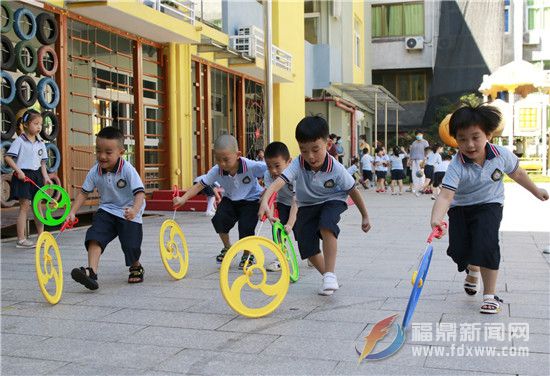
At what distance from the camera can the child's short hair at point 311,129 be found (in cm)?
511

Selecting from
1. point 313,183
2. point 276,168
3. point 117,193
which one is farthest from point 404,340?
point 117,193

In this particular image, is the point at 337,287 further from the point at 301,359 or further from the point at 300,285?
the point at 301,359

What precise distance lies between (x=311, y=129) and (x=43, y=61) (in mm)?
7152

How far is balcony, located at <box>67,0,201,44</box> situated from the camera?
11469 mm

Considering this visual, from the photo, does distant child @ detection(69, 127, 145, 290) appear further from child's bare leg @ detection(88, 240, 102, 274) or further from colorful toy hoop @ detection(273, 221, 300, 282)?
colorful toy hoop @ detection(273, 221, 300, 282)

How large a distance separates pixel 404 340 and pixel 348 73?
1093 inches

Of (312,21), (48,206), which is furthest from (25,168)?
(312,21)

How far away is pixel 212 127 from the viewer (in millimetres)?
17906

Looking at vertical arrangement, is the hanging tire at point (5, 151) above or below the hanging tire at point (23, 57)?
below

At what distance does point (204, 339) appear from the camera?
408 centimetres

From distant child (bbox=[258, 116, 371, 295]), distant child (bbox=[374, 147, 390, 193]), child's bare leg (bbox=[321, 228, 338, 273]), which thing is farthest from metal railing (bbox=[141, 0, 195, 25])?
child's bare leg (bbox=[321, 228, 338, 273])

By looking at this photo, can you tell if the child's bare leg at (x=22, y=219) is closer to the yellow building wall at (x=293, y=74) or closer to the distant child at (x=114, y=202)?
the distant child at (x=114, y=202)

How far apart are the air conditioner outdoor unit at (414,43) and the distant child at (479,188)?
121ft

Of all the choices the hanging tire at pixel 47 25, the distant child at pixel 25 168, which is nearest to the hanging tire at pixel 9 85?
the hanging tire at pixel 47 25
